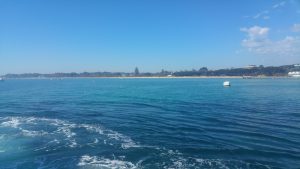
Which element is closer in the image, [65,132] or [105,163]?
[105,163]

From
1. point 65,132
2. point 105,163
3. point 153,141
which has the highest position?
point 65,132

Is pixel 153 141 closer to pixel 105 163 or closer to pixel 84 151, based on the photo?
pixel 84 151

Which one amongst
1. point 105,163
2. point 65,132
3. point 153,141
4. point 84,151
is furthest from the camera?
point 65,132

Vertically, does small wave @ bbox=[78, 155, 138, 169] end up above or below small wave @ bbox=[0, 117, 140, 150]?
below

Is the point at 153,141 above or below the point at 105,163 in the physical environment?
above

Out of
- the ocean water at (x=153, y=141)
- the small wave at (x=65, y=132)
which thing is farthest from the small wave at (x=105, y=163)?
the small wave at (x=65, y=132)

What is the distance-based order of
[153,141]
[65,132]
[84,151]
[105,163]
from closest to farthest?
[105,163] → [84,151] → [153,141] → [65,132]

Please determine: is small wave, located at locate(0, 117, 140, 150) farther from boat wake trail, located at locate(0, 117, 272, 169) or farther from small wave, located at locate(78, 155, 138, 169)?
small wave, located at locate(78, 155, 138, 169)

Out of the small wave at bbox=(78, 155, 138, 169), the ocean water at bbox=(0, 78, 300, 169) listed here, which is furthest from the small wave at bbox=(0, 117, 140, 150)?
the small wave at bbox=(78, 155, 138, 169)

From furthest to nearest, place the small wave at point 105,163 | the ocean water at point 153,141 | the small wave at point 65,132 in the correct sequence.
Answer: the small wave at point 65,132 < the ocean water at point 153,141 < the small wave at point 105,163

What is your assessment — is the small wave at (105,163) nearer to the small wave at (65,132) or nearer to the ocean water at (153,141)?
the ocean water at (153,141)

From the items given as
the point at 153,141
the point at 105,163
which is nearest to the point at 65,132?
the point at 153,141

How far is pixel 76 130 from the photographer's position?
29.7 metres

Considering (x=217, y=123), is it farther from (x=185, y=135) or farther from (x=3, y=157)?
(x=3, y=157)
